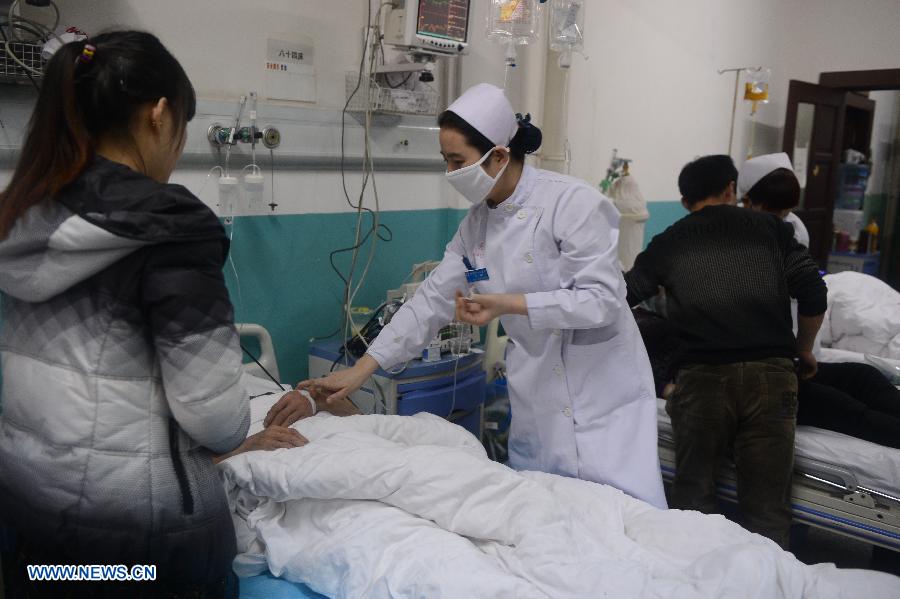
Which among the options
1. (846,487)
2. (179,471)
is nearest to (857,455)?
(846,487)

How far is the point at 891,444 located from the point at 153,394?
2238 millimetres

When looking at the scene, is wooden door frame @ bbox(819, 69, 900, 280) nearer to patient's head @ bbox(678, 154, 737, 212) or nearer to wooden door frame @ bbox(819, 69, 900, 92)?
wooden door frame @ bbox(819, 69, 900, 92)

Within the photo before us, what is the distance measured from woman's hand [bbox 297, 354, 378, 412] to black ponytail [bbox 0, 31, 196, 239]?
3.18ft

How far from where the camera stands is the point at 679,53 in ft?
14.4

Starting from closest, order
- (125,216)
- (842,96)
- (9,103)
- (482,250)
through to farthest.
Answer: (125,216)
(9,103)
(482,250)
(842,96)

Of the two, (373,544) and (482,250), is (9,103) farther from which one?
(373,544)

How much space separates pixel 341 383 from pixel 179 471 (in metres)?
0.81

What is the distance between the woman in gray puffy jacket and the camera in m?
0.99

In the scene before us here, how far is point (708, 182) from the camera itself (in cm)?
231

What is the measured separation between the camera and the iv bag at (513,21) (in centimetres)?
275

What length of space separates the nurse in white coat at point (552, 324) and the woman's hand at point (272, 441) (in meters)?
0.23

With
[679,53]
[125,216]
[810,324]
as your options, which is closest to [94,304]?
[125,216]

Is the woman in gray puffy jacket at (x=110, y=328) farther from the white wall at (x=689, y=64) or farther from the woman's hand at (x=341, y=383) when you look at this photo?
the white wall at (x=689, y=64)

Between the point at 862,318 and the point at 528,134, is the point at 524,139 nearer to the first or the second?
the point at 528,134
